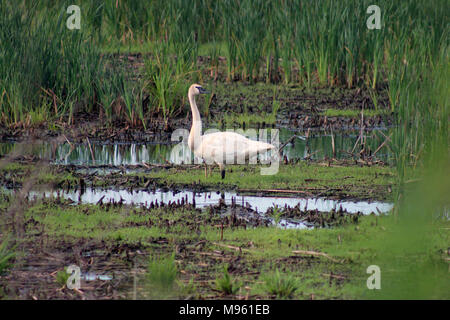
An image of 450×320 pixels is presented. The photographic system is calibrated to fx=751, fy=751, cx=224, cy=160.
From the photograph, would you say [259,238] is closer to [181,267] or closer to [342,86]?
[181,267]

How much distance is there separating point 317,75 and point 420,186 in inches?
436

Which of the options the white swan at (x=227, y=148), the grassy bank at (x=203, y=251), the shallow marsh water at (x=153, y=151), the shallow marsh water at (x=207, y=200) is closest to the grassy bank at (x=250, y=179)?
the shallow marsh water at (x=207, y=200)

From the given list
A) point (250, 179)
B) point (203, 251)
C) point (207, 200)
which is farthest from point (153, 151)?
point (203, 251)

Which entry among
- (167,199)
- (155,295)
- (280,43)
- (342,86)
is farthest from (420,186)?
(280,43)

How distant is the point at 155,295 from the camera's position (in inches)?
191

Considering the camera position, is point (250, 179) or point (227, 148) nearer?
point (227, 148)

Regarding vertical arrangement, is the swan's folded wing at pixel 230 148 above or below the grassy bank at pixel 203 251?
above

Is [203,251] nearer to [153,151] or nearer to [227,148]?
[227,148]

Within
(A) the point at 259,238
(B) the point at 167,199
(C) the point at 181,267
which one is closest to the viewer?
(C) the point at 181,267

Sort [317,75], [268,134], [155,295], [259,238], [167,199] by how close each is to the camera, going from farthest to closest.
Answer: [317,75]
[268,134]
[167,199]
[259,238]
[155,295]

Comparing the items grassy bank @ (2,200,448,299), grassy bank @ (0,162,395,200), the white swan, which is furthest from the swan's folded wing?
grassy bank @ (2,200,448,299)

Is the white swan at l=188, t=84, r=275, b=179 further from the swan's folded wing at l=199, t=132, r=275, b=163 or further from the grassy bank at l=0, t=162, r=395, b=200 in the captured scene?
the grassy bank at l=0, t=162, r=395, b=200

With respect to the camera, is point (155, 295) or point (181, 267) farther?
point (181, 267)

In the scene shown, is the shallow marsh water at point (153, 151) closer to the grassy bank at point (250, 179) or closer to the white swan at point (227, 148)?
the grassy bank at point (250, 179)
